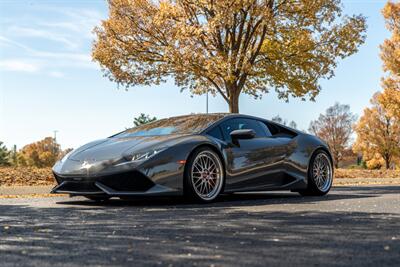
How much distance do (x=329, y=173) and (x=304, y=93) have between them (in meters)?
8.64

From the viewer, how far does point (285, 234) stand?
4.39 m

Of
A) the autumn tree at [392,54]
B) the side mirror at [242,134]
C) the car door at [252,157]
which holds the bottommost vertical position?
the car door at [252,157]

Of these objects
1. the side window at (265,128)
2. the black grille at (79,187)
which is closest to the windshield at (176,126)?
the side window at (265,128)

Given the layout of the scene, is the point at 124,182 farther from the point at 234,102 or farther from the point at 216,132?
the point at 234,102

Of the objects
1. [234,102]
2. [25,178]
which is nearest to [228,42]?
[234,102]

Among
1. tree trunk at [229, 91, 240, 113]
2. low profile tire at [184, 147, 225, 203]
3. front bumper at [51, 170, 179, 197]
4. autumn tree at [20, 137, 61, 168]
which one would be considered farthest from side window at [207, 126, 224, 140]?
autumn tree at [20, 137, 61, 168]

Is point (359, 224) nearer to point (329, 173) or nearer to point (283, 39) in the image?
point (329, 173)

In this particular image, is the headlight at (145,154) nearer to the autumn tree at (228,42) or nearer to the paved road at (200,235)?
the paved road at (200,235)

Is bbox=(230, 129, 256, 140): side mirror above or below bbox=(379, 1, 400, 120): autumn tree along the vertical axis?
below

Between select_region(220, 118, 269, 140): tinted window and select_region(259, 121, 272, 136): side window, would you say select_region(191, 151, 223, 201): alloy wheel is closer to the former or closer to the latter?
select_region(220, 118, 269, 140): tinted window

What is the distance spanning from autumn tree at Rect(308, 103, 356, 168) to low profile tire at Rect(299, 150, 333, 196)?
161 feet

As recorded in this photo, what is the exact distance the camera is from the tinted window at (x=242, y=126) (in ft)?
25.7

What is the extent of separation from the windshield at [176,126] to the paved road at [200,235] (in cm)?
125

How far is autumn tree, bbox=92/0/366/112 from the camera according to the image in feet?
52.4
